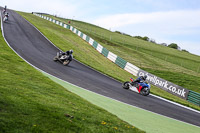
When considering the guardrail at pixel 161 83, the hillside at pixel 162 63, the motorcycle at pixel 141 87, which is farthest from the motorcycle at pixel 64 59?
the hillside at pixel 162 63

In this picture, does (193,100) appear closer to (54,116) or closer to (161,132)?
(161,132)

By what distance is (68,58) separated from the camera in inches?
826

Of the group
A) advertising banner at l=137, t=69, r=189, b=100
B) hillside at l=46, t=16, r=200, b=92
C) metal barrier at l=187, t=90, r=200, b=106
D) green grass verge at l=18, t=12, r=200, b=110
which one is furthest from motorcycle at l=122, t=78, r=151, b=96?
hillside at l=46, t=16, r=200, b=92

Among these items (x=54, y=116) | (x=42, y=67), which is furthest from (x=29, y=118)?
(x=42, y=67)

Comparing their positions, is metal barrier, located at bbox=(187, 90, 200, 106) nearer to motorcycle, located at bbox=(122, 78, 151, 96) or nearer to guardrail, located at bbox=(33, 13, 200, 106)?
guardrail, located at bbox=(33, 13, 200, 106)

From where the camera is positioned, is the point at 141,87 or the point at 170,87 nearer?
the point at 141,87

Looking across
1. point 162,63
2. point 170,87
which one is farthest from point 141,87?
point 162,63

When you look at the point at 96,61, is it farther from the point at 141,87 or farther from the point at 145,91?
the point at 145,91

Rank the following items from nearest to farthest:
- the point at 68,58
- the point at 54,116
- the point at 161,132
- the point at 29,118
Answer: the point at 29,118
the point at 54,116
the point at 161,132
the point at 68,58

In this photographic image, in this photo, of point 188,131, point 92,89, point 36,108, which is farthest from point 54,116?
point 92,89

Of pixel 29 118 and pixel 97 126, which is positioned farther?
pixel 97 126

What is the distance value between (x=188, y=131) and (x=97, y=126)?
6010 millimetres

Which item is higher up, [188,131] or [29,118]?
[29,118]

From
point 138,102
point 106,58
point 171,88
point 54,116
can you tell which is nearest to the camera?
point 54,116
